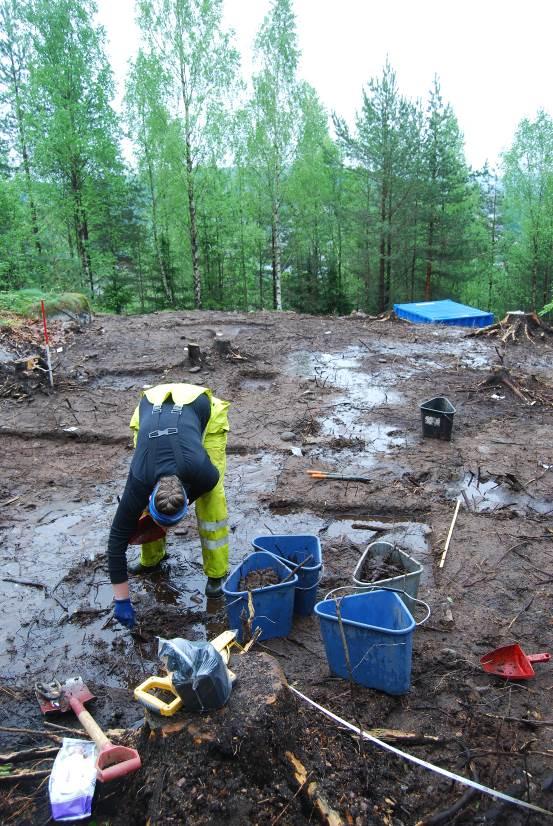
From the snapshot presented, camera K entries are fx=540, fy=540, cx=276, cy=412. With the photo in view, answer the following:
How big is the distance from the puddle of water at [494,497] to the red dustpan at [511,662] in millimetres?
2128

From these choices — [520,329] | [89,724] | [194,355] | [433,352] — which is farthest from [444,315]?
[89,724]

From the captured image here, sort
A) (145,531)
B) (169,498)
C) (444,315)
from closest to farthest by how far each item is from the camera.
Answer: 1. (169,498)
2. (145,531)
3. (444,315)

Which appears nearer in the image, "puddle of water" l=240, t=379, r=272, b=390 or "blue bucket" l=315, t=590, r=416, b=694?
"blue bucket" l=315, t=590, r=416, b=694

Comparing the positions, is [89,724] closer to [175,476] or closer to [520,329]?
[175,476]

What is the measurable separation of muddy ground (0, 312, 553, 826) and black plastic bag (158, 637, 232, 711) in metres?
0.18

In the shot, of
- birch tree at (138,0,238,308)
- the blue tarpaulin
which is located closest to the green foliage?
birch tree at (138,0,238,308)

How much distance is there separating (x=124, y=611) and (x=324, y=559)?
165 cm

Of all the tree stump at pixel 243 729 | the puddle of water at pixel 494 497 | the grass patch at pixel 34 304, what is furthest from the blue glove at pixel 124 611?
the grass patch at pixel 34 304

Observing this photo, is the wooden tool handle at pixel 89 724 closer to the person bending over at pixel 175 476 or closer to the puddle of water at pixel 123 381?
the person bending over at pixel 175 476

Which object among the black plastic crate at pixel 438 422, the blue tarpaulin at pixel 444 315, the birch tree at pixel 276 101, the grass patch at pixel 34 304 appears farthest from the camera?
the birch tree at pixel 276 101

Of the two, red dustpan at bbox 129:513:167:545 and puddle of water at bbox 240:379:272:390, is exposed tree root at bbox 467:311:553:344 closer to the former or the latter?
puddle of water at bbox 240:379:272:390

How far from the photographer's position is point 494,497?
18.0ft

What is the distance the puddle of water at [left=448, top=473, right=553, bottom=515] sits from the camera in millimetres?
5234

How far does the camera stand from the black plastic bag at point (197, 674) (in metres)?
2.19
